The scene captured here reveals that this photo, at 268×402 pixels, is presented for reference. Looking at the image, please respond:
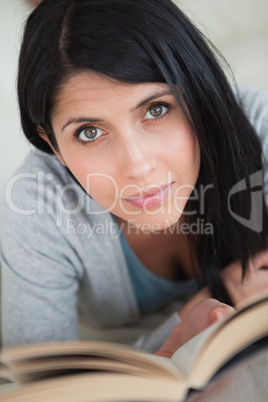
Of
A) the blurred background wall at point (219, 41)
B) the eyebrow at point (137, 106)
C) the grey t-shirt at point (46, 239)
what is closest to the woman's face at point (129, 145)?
the eyebrow at point (137, 106)

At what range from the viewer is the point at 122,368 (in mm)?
483

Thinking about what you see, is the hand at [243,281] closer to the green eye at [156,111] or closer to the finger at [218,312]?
the finger at [218,312]

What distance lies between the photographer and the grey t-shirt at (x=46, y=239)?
964mm

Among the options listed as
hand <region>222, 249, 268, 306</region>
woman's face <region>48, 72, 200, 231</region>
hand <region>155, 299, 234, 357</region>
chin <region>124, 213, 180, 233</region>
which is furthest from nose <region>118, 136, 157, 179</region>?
hand <region>222, 249, 268, 306</region>

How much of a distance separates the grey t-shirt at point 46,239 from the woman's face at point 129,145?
6.1 inches

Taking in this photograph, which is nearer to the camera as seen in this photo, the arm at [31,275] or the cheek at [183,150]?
the cheek at [183,150]

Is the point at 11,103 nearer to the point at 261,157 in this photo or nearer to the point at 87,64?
the point at 87,64

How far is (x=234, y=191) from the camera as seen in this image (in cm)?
92

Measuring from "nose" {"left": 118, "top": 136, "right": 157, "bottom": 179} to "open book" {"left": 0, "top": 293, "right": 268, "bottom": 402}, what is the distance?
30 centimetres

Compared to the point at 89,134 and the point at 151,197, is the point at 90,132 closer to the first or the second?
the point at 89,134

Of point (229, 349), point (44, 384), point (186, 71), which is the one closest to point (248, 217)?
point (186, 71)

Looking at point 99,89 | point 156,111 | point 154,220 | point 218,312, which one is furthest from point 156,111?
point 218,312

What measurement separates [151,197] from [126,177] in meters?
0.08

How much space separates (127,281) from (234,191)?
361 mm
